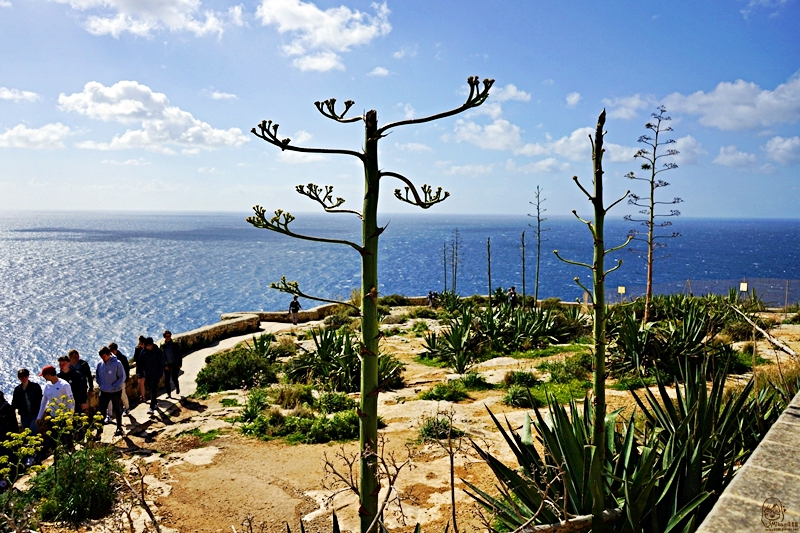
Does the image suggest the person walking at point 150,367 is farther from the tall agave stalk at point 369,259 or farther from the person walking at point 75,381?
the tall agave stalk at point 369,259

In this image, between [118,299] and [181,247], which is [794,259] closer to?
[118,299]

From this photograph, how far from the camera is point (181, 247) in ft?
461

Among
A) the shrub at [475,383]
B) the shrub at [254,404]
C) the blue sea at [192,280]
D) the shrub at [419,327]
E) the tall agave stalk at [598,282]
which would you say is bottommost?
the blue sea at [192,280]

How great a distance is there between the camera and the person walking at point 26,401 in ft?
22.5

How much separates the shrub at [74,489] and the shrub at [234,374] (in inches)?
201

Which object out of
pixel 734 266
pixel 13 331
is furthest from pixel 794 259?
pixel 13 331

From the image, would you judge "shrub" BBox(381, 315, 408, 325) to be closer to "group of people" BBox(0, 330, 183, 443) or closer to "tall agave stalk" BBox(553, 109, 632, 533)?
"group of people" BBox(0, 330, 183, 443)

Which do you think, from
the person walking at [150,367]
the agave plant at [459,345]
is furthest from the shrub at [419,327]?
the person walking at [150,367]

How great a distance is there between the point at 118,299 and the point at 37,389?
207 ft

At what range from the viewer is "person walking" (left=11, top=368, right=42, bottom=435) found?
6.85 m

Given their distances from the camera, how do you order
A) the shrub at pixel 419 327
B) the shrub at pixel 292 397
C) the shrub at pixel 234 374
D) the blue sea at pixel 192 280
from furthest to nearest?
1. the blue sea at pixel 192 280
2. the shrub at pixel 419 327
3. the shrub at pixel 234 374
4. the shrub at pixel 292 397

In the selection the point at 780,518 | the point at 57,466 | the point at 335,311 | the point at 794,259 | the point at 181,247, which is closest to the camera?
the point at 780,518

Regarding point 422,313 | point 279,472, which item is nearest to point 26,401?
point 279,472

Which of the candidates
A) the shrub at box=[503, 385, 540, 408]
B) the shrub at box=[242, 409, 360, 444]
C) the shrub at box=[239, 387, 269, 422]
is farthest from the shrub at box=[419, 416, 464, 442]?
the shrub at box=[239, 387, 269, 422]
